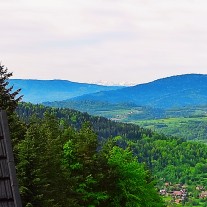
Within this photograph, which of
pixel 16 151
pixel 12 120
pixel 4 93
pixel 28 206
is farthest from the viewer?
pixel 4 93

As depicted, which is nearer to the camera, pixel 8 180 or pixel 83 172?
pixel 8 180

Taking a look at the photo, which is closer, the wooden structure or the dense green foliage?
the wooden structure

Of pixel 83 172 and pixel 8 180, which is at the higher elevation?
pixel 8 180

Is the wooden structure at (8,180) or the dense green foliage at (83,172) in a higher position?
the wooden structure at (8,180)

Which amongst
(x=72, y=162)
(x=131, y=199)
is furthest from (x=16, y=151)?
(x=131, y=199)

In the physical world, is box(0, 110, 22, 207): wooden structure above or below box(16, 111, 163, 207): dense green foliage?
above

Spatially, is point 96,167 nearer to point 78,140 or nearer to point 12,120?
point 78,140

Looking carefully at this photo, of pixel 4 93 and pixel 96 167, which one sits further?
pixel 96 167

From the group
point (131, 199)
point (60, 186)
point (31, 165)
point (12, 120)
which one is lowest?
point (131, 199)

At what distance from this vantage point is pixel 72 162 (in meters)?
44.1

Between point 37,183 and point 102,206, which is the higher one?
point 37,183

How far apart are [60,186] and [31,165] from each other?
36.1 feet

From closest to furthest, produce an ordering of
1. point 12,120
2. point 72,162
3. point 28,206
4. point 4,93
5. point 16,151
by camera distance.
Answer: point 28,206, point 16,151, point 12,120, point 4,93, point 72,162

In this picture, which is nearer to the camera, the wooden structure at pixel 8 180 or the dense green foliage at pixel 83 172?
the wooden structure at pixel 8 180
